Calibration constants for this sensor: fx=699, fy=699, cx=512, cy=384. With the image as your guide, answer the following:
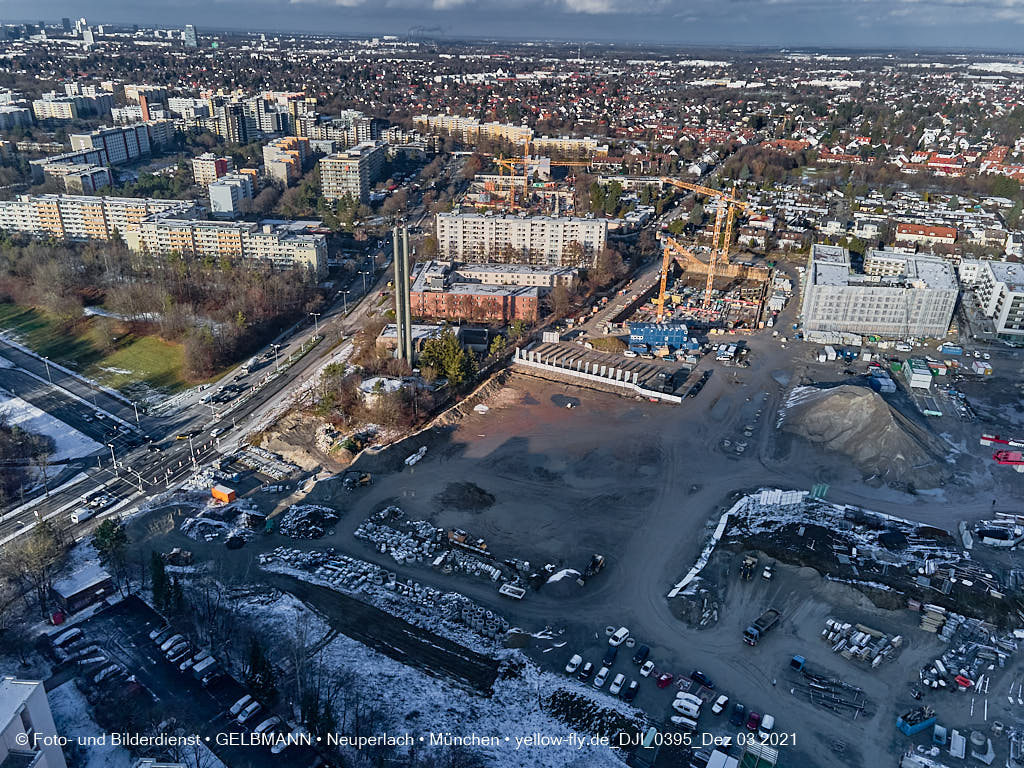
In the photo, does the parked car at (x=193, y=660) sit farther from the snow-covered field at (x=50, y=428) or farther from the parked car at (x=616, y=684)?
the snow-covered field at (x=50, y=428)

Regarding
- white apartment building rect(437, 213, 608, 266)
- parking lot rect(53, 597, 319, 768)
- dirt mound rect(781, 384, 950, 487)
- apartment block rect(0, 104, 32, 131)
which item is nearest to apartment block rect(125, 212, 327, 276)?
white apartment building rect(437, 213, 608, 266)

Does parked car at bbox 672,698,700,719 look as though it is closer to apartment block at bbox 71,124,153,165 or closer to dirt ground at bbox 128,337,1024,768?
dirt ground at bbox 128,337,1024,768

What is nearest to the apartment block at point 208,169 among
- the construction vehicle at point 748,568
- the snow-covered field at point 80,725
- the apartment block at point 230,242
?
the apartment block at point 230,242

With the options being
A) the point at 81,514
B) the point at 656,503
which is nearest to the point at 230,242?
the point at 81,514

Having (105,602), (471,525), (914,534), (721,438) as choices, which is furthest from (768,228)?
(105,602)

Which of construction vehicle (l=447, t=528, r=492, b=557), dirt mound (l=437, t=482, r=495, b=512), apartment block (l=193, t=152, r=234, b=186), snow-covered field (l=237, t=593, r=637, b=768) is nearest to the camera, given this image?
snow-covered field (l=237, t=593, r=637, b=768)
